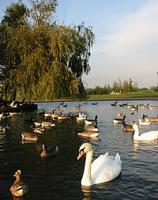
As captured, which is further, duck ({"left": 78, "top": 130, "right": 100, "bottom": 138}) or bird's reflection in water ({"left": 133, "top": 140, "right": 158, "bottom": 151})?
duck ({"left": 78, "top": 130, "right": 100, "bottom": 138})

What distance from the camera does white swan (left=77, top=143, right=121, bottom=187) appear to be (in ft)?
49.0

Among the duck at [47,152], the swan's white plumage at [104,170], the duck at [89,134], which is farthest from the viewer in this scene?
the duck at [89,134]

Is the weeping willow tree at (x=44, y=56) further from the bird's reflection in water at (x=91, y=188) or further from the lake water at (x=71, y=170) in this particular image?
the bird's reflection in water at (x=91, y=188)

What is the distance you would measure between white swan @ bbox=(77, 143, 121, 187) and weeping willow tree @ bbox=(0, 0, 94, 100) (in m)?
23.6

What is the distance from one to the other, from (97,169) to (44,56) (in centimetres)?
2613

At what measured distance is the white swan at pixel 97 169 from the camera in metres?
14.9

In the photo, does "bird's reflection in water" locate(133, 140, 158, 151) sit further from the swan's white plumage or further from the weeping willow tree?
the weeping willow tree

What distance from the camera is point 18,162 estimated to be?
19.7 meters

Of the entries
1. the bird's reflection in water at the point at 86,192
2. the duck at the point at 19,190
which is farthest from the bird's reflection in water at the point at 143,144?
the duck at the point at 19,190

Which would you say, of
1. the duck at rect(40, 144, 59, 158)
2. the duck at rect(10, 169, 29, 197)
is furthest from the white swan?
the duck at rect(40, 144, 59, 158)

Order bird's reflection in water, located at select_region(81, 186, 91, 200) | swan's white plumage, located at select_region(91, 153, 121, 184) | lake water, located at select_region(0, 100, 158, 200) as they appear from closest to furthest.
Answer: bird's reflection in water, located at select_region(81, 186, 91, 200)
lake water, located at select_region(0, 100, 158, 200)
swan's white plumage, located at select_region(91, 153, 121, 184)

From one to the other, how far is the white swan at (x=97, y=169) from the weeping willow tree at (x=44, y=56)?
23580mm

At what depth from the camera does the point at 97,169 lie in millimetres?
15969

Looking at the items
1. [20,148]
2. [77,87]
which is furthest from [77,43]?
[20,148]
